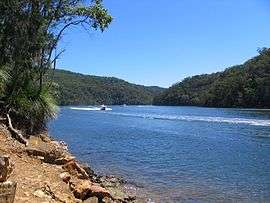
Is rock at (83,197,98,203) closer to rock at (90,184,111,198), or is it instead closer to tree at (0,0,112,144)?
rock at (90,184,111,198)

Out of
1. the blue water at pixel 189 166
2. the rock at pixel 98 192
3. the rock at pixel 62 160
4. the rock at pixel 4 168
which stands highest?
the rock at pixel 4 168

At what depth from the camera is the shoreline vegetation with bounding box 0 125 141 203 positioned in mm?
11559

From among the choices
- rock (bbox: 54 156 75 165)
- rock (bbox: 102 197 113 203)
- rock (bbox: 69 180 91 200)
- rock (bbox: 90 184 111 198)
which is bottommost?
rock (bbox: 102 197 113 203)

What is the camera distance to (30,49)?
19.8 meters

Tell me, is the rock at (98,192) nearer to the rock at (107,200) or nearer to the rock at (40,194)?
the rock at (107,200)

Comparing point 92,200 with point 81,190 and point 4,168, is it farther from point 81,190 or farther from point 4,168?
point 4,168

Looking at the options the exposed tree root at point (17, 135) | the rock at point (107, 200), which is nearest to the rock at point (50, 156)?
the exposed tree root at point (17, 135)

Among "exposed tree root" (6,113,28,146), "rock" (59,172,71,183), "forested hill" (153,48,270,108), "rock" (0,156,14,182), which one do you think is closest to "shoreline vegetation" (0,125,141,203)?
"rock" (59,172,71,183)

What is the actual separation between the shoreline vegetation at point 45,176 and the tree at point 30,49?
1.21m

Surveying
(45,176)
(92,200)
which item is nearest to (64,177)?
(45,176)

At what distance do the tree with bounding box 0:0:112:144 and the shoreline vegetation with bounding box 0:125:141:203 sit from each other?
121cm

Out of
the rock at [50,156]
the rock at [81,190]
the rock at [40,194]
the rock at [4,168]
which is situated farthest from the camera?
the rock at [50,156]

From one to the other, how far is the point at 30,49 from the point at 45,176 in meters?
7.75

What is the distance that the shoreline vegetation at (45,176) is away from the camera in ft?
37.9
